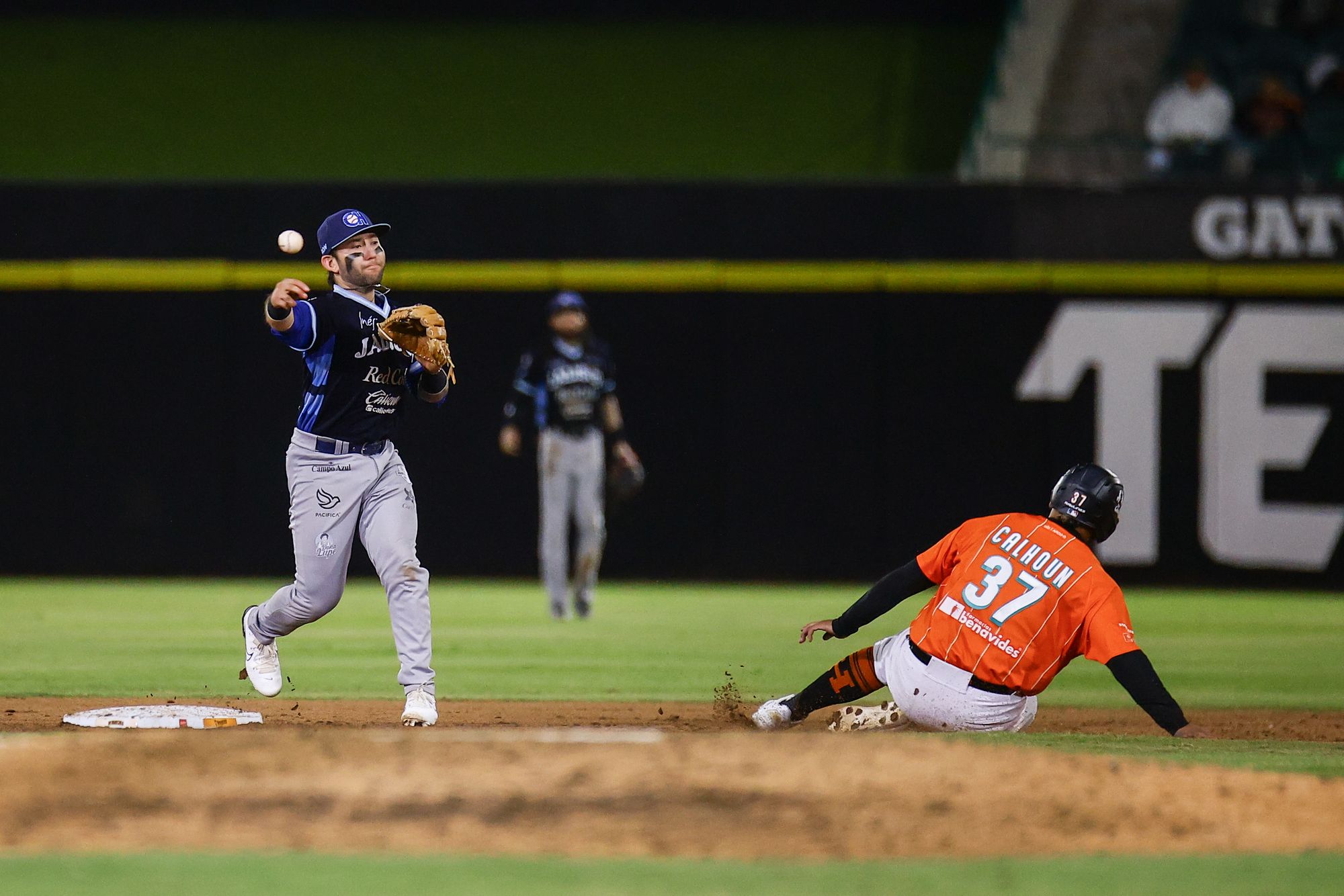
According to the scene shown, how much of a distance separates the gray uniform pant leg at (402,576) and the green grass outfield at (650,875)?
2.03 m

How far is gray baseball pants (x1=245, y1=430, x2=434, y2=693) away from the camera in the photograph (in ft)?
20.7

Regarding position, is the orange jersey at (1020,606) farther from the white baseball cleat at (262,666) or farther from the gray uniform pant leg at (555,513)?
the gray uniform pant leg at (555,513)

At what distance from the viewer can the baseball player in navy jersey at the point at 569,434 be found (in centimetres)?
1129

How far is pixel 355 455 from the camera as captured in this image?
641cm

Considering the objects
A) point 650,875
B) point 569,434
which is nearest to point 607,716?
point 650,875

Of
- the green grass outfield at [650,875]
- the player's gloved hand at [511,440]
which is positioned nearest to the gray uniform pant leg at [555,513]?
the player's gloved hand at [511,440]

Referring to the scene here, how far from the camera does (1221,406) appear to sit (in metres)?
13.2

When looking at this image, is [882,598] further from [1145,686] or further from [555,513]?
[555,513]

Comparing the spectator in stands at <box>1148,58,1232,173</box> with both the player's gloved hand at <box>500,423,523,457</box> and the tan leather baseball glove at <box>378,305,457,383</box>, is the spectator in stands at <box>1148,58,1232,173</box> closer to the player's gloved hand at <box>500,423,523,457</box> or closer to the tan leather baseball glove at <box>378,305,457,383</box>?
the player's gloved hand at <box>500,423,523,457</box>

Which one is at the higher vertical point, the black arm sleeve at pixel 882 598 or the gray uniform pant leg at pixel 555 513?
the black arm sleeve at pixel 882 598

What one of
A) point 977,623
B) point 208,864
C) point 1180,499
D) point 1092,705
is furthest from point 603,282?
point 208,864

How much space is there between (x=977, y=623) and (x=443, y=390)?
2.20 meters

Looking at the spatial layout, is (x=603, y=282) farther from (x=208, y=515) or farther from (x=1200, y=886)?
(x=1200, y=886)

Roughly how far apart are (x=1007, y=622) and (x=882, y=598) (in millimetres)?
451
